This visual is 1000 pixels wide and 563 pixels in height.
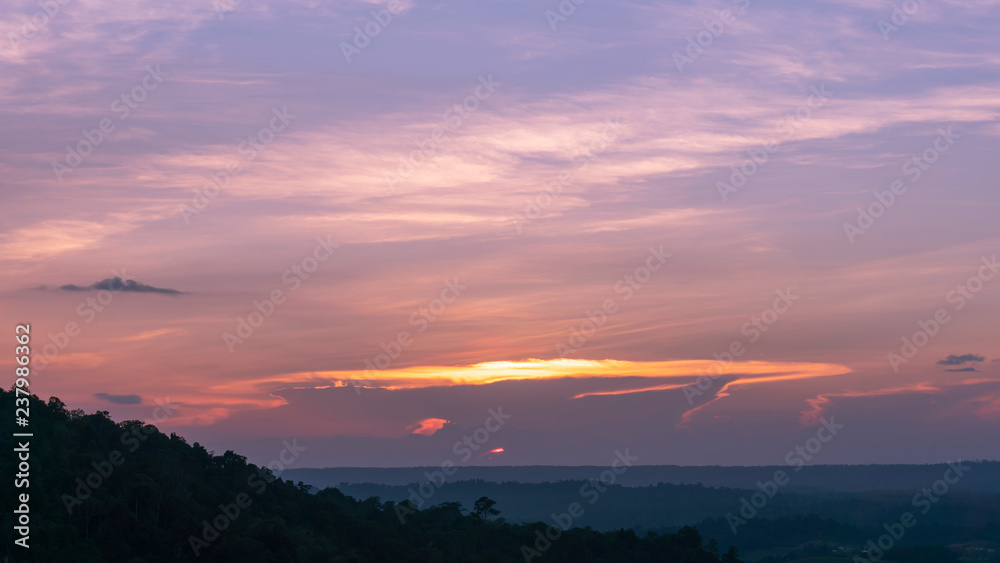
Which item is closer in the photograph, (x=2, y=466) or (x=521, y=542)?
(x=2, y=466)

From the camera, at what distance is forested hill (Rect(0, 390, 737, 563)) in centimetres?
10094

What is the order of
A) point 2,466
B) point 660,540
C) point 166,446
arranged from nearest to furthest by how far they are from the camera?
point 2,466 < point 166,446 < point 660,540

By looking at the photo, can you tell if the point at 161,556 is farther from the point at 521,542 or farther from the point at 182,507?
the point at 521,542

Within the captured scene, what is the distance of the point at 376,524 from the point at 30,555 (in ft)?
216

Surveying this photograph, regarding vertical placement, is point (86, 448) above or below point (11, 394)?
below

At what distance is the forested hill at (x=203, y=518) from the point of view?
101m

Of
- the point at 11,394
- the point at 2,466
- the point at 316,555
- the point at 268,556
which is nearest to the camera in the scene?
the point at 2,466

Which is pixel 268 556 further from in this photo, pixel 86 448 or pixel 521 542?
pixel 521 542

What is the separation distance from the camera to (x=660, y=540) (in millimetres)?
174875

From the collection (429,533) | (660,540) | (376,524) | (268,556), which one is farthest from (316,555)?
(660,540)

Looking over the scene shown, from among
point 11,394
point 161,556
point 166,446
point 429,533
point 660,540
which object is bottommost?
point 660,540

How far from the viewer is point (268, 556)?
11088 centimetres

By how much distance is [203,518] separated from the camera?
379 feet

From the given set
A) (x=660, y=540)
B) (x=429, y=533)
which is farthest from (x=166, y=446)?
(x=660, y=540)
